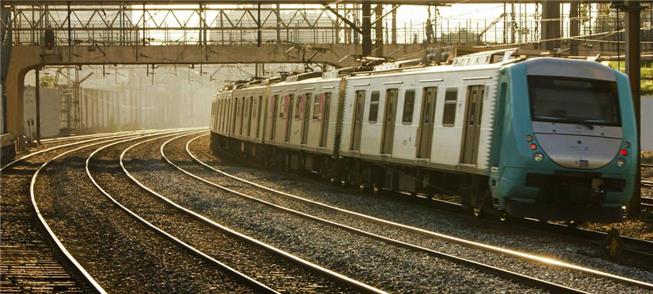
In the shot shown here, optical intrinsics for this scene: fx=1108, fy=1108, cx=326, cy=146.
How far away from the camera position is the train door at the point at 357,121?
2334cm

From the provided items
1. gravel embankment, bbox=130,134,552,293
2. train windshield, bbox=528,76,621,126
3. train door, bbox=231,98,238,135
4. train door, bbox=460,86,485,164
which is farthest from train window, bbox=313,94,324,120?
train door, bbox=231,98,238,135

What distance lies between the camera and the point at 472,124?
1733 cm

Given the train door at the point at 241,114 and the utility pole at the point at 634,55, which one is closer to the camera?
the utility pole at the point at 634,55

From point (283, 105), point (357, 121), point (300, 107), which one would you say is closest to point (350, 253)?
point (357, 121)

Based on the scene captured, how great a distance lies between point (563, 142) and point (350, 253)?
3.73 metres

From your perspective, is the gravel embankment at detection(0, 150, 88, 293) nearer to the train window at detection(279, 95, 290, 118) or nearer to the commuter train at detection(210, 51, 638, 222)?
the commuter train at detection(210, 51, 638, 222)

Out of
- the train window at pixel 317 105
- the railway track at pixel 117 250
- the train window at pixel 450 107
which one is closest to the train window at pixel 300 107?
the train window at pixel 317 105

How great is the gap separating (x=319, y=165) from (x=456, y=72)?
405 inches

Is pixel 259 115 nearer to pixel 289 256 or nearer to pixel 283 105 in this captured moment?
pixel 283 105

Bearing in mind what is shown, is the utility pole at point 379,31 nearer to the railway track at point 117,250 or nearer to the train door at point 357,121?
the train door at point 357,121

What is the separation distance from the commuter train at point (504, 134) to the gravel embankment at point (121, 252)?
16.1ft

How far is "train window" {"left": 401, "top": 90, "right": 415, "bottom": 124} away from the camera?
20094 millimetres

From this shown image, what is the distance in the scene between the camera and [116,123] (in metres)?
96.8

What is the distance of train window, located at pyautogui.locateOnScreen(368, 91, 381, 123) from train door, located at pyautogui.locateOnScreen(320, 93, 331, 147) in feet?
11.2
